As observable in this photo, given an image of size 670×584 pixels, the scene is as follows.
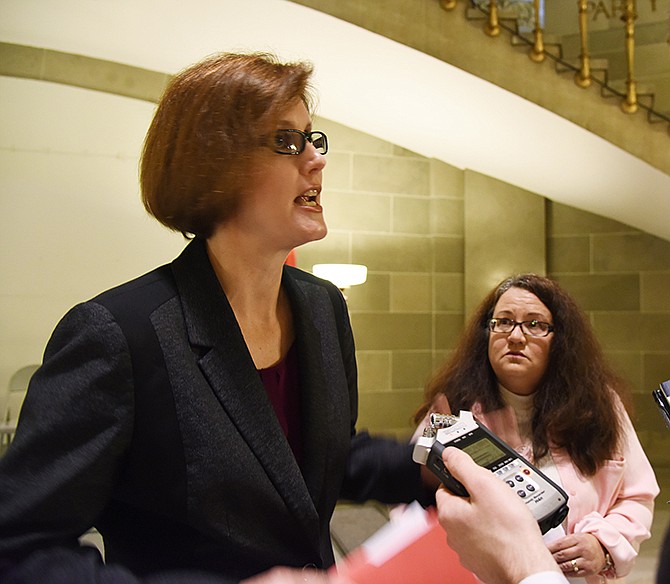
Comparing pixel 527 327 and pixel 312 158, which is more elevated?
pixel 312 158

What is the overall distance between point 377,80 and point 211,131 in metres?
2.95

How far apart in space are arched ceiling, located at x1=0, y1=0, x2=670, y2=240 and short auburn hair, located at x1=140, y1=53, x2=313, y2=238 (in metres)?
2.41

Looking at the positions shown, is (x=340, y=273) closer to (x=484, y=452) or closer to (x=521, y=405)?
(x=521, y=405)

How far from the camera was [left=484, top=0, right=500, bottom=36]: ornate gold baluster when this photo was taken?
127 inches

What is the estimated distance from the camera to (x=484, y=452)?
2.66ft

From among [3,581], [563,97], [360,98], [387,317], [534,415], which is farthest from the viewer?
[387,317]

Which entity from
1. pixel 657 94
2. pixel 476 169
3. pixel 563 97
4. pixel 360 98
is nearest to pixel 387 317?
pixel 476 169

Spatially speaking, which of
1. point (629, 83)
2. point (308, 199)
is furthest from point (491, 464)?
point (629, 83)

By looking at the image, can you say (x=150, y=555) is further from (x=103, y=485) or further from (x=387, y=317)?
(x=387, y=317)

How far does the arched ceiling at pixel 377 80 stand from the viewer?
3203 millimetres

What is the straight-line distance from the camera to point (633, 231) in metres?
4.61

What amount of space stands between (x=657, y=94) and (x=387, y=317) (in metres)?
2.70

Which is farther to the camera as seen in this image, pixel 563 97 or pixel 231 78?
pixel 563 97

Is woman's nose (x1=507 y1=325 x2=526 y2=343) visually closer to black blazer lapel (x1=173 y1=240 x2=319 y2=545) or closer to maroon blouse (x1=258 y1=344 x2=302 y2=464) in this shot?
maroon blouse (x1=258 y1=344 x2=302 y2=464)
